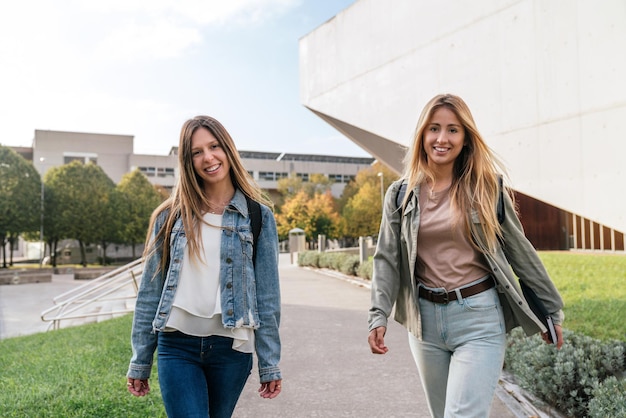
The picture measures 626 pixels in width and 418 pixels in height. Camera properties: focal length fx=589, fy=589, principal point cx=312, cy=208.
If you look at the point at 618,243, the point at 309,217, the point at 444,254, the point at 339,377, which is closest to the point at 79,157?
the point at 309,217

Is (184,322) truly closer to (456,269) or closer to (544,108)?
(456,269)

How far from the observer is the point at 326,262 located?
81.1 feet

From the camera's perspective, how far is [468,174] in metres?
2.98

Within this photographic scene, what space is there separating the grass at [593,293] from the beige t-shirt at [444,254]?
531cm

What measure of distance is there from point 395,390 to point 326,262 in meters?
19.0

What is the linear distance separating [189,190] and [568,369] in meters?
3.66

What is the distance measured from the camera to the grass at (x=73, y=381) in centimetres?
478

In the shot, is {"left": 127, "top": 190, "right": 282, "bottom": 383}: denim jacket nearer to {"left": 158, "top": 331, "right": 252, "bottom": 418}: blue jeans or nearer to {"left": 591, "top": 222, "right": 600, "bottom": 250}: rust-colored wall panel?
{"left": 158, "top": 331, "right": 252, "bottom": 418}: blue jeans

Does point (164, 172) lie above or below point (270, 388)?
above

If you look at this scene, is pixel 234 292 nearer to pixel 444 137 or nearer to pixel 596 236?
pixel 444 137

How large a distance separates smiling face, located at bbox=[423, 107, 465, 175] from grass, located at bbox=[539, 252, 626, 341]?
211 inches

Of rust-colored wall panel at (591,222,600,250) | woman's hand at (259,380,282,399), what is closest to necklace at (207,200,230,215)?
woman's hand at (259,380,282,399)

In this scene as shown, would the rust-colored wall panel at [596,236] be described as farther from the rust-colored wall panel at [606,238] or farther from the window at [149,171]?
the window at [149,171]

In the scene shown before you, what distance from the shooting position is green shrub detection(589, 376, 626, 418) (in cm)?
388
